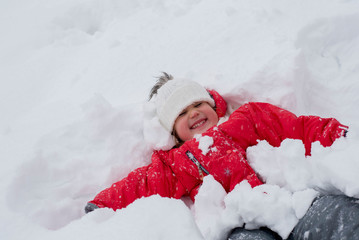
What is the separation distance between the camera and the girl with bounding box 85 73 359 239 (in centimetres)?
134

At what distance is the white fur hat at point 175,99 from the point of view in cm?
173

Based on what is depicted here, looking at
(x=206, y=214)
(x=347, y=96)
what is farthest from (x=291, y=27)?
(x=206, y=214)

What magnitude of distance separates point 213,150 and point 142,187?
1.25ft

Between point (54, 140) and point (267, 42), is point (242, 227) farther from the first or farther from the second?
point (267, 42)

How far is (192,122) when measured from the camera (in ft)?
5.50

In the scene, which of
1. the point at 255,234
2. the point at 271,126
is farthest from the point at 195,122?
the point at 255,234

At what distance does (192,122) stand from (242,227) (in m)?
0.78

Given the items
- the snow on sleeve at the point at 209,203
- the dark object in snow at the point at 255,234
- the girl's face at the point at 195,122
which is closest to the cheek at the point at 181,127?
the girl's face at the point at 195,122

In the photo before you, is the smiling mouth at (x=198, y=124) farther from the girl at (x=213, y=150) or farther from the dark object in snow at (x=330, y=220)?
the dark object in snow at (x=330, y=220)

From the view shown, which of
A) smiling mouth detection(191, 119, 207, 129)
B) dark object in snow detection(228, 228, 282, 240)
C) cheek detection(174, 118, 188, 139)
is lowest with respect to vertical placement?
dark object in snow detection(228, 228, 282, 240)

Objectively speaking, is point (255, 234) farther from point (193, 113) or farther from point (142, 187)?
point (193, 113)

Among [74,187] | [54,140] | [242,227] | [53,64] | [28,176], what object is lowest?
[242,227]

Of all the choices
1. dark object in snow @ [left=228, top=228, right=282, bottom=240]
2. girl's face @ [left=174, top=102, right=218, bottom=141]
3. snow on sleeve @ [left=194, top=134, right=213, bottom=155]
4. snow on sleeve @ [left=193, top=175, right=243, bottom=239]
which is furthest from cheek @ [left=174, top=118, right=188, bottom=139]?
dark object in snow @ [left=228, top=228, right=282, bottom=240]

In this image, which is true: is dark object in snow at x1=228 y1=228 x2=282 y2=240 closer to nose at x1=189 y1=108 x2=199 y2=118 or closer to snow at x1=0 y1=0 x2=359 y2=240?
snow at x1=0 y1=0 x2=359 y2=240
